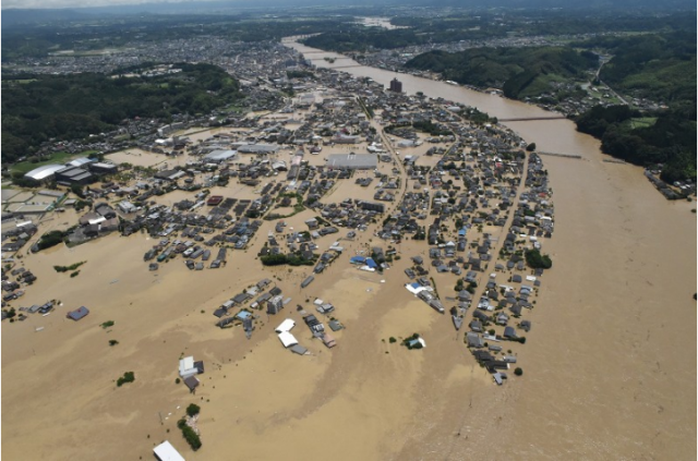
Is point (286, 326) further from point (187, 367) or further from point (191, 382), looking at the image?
point (191, 382)

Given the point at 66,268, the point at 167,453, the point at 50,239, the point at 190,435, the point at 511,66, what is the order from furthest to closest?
the point at 511,66
the point at 50,239
the point at 66,268
the point at 190,435
the point at 167,453

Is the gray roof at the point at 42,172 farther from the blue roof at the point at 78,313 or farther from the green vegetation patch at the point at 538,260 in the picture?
the green vegetation patch at the point at 538,260

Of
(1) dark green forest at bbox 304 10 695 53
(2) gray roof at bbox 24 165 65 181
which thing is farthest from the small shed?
(1) dark green forest at bbox 304 10 695 53

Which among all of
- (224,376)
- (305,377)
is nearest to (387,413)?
(305,377)

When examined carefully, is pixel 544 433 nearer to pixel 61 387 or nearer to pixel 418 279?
pixel 418 279

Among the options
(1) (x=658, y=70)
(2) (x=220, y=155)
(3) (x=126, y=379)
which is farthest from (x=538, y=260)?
(1) (x=658, y=70)

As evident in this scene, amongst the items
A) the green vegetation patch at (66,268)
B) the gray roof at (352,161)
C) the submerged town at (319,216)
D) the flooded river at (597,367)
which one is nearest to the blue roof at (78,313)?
the submerged town at (319,216)
